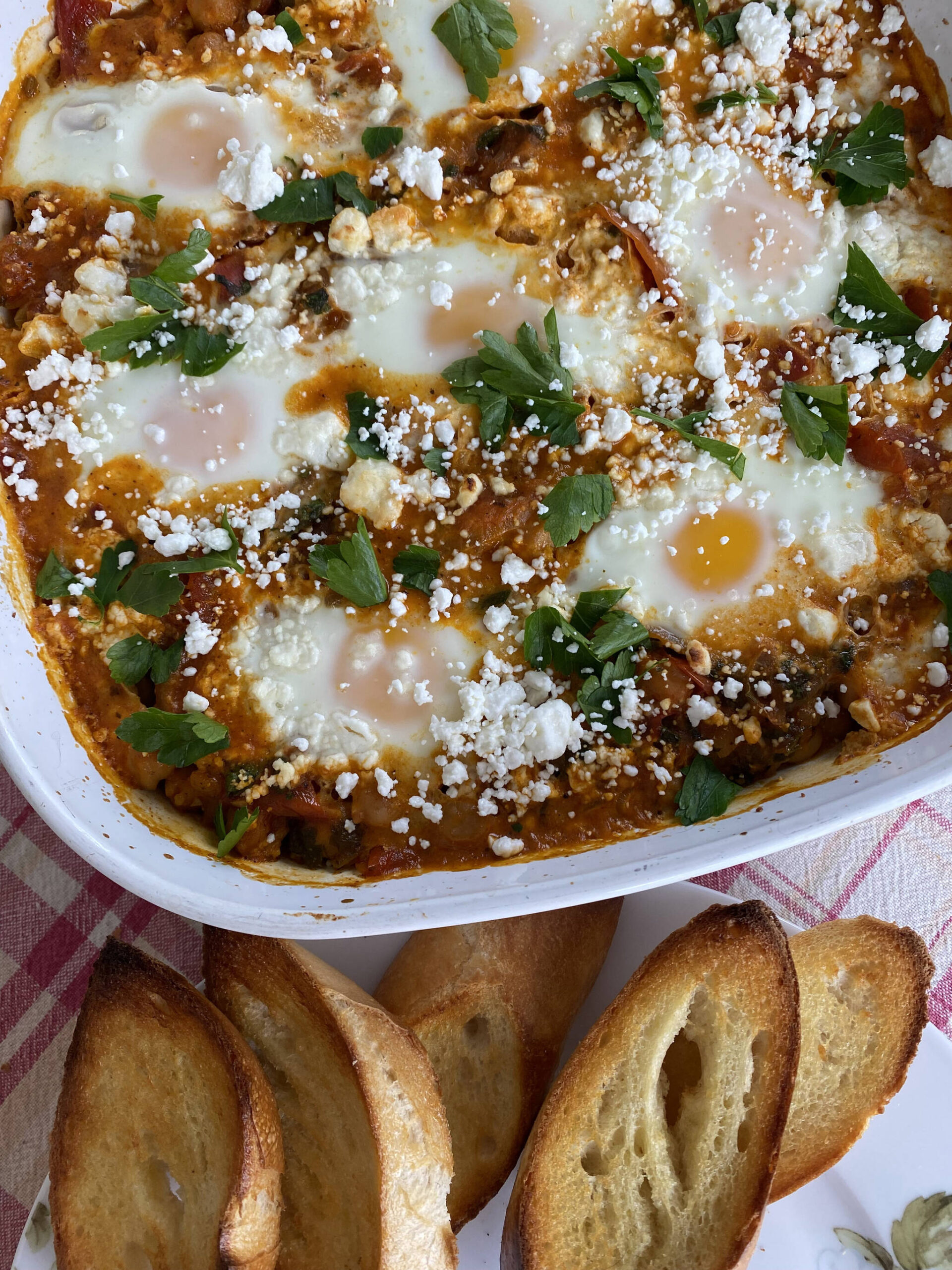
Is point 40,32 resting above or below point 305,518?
above

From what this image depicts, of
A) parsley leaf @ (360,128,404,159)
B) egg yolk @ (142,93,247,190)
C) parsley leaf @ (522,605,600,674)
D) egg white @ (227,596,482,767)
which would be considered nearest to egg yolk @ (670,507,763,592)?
parsley leaf @ (522,605,600,674)

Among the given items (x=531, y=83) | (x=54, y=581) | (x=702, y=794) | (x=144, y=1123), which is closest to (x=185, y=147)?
(x=531, y=83)

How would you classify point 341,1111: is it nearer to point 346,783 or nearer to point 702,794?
point 346,783

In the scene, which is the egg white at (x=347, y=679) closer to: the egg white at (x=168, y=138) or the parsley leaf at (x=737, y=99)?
the egg white at (x=168, y=138)

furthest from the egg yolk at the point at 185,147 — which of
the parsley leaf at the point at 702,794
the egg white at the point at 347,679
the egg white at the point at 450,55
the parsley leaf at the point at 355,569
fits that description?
the parsley leaf at the point at 702,794

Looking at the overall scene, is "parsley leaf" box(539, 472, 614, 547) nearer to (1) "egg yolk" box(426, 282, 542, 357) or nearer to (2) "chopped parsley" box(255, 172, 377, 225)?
(1) "egg yolk" box(426, 282, 542, 357)

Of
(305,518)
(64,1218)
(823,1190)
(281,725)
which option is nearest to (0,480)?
(305,518)

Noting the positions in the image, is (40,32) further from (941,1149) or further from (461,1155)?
(941,1149)
